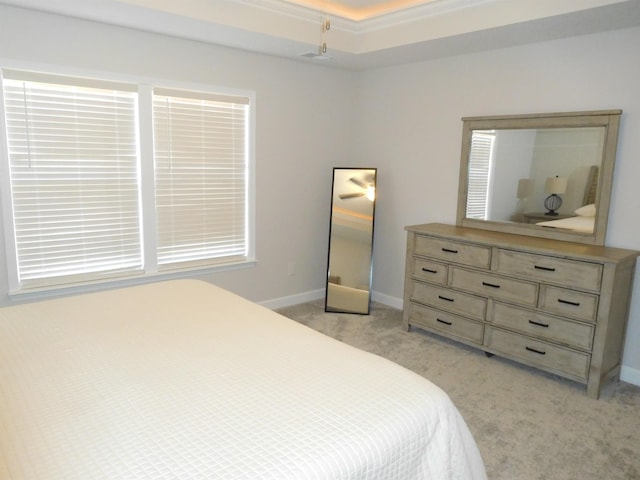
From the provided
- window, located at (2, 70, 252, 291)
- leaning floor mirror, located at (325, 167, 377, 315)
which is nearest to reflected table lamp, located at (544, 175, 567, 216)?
leaning floor mirror, located at (325, 167, 377, 315)

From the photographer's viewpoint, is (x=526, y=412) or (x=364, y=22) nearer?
(x=526, y=412)

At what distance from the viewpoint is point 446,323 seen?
3.59m

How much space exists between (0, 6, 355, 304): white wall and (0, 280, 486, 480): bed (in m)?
1.80

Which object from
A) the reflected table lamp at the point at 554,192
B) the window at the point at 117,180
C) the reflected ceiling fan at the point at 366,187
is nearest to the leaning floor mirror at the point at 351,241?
the reflected ceiling fan at the point at 366,187

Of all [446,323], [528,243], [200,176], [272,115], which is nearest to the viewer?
[528,243]

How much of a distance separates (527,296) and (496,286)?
0.74 ft

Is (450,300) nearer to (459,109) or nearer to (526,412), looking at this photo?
(526,412)

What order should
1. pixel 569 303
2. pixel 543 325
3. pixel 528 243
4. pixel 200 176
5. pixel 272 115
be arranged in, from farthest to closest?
pixel 272 115
pixel 200 176
pixel 528 243
pixel 543 325
pixel 569 303

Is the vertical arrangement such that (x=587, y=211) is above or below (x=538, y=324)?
above

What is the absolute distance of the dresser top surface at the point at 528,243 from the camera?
9.19 feet

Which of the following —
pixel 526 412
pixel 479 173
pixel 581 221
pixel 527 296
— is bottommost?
pixel 526 412

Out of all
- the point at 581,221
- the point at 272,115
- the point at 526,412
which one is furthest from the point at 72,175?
the point at 581,221

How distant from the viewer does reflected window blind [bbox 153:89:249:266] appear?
354 cm

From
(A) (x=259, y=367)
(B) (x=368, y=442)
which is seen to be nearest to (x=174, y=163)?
(A) (x=259, y=367)
